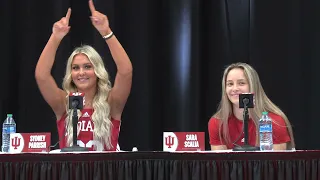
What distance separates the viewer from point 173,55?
457 centimetres

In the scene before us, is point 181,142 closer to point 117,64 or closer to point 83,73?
point 117,64

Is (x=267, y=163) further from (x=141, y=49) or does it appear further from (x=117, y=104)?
(x=141, y=49)

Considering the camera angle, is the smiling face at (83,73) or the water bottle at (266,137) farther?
the smiling face at (83,73)

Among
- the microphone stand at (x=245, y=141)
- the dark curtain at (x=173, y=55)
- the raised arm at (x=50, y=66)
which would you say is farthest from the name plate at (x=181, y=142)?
the dark curtain at (x=173, y=55)

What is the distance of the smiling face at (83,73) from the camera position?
3.50 m

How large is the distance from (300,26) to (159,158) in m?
2.50

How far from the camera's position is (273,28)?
4.55m

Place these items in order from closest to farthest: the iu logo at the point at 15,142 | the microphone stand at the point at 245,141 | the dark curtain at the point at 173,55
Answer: the microphone stand at the point at 245,141
the iu logo at the point at 15,142
the dark curtain at the point at 173,55

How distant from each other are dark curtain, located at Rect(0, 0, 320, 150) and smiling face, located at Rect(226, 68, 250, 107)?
103 cm

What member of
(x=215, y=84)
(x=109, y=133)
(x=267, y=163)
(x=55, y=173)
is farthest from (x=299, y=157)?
(x=215, y=84)

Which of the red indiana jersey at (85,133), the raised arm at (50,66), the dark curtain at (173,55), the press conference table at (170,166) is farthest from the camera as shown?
the dark curtain at (173,55)

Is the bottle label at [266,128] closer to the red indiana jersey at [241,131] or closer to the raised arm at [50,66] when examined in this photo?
the red indiana jersey at [241,131]

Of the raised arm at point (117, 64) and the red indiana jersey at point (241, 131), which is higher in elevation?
the raised arm at point (117, 64)

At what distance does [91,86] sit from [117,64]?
228mm
